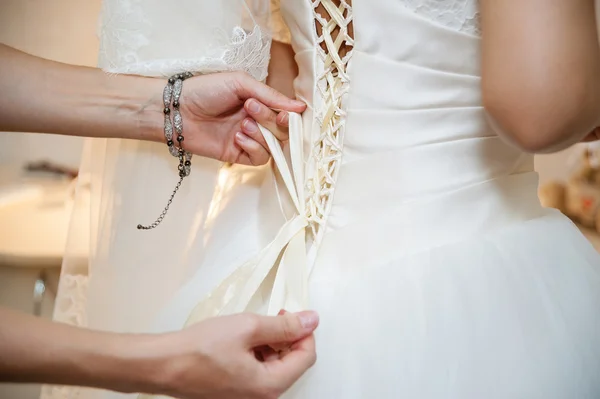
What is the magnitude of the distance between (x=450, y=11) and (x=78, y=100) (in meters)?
0.53

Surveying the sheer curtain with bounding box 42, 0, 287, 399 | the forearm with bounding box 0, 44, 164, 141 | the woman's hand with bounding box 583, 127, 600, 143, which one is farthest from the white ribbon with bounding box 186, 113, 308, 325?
the woman's hand with bounding box 583, 127, 600, 143

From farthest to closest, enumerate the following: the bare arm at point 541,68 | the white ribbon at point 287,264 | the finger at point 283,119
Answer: the finger at point 283,119
the white ribbon at point 287,264
the bare arm at point 541,68

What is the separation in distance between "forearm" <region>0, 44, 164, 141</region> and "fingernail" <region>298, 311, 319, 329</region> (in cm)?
38

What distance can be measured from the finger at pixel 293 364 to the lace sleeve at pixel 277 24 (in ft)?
1.59

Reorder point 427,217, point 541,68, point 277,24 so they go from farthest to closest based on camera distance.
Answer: point 277,24, point 427,217, point 541,68

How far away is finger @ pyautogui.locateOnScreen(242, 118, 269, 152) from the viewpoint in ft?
2.49

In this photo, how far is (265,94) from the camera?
2.37ft

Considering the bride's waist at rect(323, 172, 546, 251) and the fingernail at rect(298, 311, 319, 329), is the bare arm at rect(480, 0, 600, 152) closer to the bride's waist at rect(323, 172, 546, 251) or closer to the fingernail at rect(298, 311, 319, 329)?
the bride's waist at rect(323, 172, 546, 251)

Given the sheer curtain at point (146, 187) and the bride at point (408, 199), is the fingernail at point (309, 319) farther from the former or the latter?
the sheer curtain at point (146, 187)

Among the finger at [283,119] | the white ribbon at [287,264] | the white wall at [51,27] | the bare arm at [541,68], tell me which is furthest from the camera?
the white wall at [51,27]

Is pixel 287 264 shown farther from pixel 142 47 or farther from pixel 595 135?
pixel 595 135

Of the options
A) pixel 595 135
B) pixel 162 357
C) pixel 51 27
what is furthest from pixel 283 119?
pixel 51 27

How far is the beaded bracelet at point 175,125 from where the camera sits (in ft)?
2.48

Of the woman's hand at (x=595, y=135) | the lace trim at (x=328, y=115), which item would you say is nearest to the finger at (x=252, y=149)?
the lace trim at (x=328, y=115)
